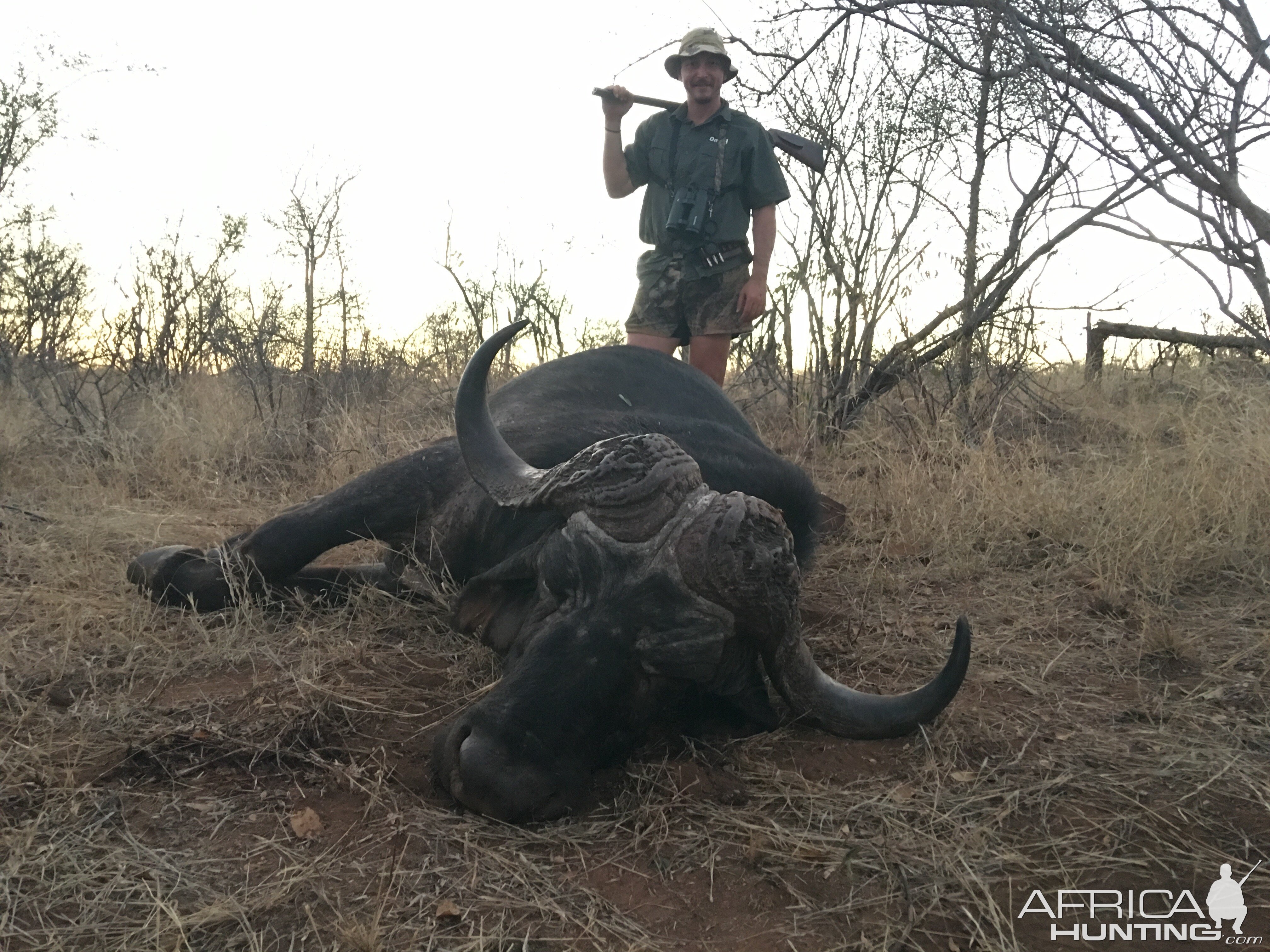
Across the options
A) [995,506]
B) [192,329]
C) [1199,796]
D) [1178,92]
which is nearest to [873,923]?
[1199,796]

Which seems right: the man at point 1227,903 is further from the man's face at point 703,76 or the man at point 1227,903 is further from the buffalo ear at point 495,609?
the man's face at point 703,76

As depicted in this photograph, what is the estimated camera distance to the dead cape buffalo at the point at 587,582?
2.02 meters

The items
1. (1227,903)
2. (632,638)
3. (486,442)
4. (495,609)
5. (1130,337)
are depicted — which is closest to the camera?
(1227,903)

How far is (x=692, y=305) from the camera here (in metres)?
4.96

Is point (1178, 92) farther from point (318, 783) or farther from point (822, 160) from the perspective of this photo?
point (318, 783)

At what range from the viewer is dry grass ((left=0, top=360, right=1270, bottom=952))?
1.68 metres

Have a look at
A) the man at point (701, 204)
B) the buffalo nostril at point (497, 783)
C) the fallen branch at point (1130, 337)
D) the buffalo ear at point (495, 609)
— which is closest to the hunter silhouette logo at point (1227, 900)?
the buffalo nostril at point (497, 783)

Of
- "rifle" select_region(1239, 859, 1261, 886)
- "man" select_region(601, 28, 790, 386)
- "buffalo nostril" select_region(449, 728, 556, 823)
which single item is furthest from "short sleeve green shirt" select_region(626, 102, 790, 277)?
"rifle" select_region(1239, 859, 1261, 886)

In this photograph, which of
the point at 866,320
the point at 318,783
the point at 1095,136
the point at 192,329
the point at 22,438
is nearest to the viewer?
the point at 318,783

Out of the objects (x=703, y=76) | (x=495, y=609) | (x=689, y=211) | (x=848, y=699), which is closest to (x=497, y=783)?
(x=495, y=609)

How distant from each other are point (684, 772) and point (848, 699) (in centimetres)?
44

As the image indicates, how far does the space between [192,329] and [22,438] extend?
7.69ft

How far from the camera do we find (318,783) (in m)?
2.08

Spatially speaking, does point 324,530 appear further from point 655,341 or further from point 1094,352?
point 1094,352
